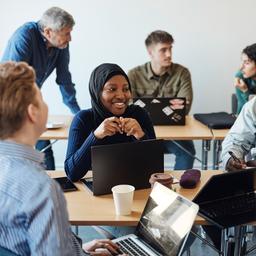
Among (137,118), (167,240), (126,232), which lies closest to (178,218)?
(167,240)

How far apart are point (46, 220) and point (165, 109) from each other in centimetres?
Result: 210

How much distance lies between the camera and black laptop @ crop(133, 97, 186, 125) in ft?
9.48

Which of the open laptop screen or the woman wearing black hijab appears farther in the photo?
the woman wearing black hijab

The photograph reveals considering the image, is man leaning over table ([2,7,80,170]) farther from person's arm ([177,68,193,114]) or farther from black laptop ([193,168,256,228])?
black laptop ([193,168,256,228])

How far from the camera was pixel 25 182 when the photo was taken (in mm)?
940

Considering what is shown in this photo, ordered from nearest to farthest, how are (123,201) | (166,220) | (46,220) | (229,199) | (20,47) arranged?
(46,220) < (166,220) < (123,201) < (229,199) < (20,47)

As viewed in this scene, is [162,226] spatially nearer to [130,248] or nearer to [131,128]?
[130,248]

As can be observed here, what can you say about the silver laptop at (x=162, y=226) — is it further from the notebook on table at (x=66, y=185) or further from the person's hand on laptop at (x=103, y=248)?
the notebook on table at (x=66, y=185)

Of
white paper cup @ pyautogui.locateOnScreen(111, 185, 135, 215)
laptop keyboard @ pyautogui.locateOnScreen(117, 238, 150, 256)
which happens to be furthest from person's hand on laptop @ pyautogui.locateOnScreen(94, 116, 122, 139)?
laptop keyboard @ pyautogui.locateOnScreen(117, 238, 150, 256)

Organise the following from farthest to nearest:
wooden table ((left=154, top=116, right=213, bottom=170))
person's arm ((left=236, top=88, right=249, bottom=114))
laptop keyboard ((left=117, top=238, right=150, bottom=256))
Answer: person's arm ((left=236, top=88, right=249, bottom=114)) → wooden table ((left=154, top=116, right=213, bottom=170)) → laptop keyboard ((left=117, top=238, right=150, bottom=256))

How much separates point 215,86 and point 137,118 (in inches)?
76.8

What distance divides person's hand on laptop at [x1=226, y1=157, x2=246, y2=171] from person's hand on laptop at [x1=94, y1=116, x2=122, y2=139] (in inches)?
21.5

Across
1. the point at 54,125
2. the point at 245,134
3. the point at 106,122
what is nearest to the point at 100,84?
the point at 106,122

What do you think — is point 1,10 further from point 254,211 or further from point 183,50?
point 254,211
